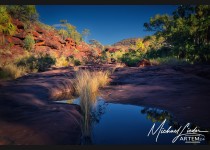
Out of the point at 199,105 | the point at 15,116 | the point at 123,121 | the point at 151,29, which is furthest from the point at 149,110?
the point at 151,29

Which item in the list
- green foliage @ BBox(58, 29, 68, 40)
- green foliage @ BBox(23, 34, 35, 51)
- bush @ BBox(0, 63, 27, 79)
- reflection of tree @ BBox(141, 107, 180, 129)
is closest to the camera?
reflection of tree @ BBox(141, 107, 180, 129)

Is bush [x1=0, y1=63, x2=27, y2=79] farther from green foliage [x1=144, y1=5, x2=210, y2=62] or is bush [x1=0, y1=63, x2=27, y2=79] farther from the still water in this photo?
green foliage [x1=144, y1=5, x2=210, y2=62]

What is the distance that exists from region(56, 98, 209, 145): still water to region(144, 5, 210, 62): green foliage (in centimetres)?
427

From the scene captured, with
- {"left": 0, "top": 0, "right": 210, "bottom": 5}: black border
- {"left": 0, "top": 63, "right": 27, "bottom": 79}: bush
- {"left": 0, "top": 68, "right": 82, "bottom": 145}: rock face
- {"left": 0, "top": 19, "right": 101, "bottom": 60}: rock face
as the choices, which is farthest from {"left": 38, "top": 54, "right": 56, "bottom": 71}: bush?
{"left": 0, "top": 0, "right": 210, "bottom": 5}: black border

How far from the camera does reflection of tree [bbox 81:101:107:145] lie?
3018 mm

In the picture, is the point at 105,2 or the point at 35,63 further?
the point at 35,63

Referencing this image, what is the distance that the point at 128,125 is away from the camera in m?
3.43

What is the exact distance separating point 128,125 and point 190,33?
721 centimetres

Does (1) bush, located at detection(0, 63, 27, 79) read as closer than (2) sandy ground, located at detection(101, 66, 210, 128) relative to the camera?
No

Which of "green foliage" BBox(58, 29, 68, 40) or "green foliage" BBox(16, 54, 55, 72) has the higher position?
"green foliage" BBox(58, 29, 68, 40)
